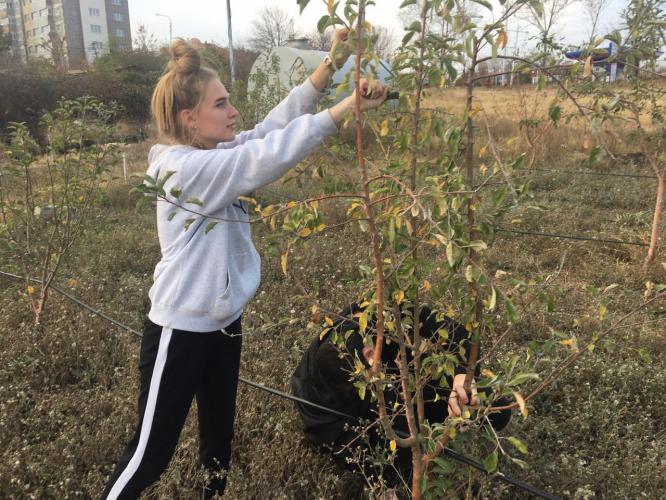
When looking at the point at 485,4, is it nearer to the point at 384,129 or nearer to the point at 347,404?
the point at 384,129

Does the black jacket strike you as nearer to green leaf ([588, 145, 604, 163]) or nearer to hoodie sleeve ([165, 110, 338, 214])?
hoodie sleeve ([165, 110, 338, 214])

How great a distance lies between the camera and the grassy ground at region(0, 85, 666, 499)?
2061 millimetres

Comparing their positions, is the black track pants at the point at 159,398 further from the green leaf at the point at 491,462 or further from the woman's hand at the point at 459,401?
the green leaf at the point at 491,462

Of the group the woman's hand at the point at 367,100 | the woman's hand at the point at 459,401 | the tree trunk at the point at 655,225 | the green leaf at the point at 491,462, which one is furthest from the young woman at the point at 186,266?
the tree trunk at the point at 655,225

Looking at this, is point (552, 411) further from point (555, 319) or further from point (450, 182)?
point (450, 182)

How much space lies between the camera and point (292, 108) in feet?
6.27

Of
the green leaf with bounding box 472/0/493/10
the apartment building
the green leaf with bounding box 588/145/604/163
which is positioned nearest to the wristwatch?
the green leaf with bounding box 472/0/493/10

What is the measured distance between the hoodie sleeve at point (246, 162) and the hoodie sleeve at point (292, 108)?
38cm

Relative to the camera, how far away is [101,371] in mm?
2859

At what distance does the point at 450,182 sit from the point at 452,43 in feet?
0.99

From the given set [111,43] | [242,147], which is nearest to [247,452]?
[242,147]

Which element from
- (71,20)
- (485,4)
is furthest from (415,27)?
(71,20)

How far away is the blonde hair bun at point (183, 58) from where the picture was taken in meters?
1.70

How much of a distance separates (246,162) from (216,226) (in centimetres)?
28
